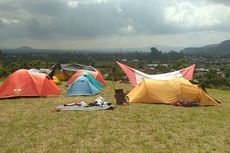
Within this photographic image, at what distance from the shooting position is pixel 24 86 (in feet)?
54.0

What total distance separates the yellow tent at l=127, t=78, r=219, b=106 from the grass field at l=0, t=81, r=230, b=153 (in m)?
1.02

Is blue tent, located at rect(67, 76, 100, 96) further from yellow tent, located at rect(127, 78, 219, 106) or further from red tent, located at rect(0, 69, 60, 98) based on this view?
yellow tent, located at rect(127, 78, 219, 106)

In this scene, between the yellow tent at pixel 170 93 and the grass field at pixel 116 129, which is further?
the yellow tent at pixel 170 93

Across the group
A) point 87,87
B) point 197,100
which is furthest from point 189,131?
point 87,87

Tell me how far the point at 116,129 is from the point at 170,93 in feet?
19.5

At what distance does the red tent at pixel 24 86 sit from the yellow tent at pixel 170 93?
499 centimetres

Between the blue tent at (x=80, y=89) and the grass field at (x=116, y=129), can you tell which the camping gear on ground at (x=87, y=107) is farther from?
the blue tent at (x=80, y=89)

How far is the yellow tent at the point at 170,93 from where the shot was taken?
15.1 m

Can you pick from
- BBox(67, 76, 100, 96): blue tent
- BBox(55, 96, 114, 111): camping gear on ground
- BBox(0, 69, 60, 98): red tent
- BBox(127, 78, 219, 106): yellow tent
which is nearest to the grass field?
BBox(55, 96, 114, 111): camping gear on ground

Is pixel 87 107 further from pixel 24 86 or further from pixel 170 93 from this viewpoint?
pixel 24 86

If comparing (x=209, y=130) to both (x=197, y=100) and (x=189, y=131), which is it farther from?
(x=197, y=100)

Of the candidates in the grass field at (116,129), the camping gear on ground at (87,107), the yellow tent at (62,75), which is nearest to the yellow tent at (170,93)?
the grass field at (116,129)

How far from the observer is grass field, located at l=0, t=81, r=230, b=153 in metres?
8.45

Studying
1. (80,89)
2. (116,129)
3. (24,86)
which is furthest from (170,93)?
(24,86)
